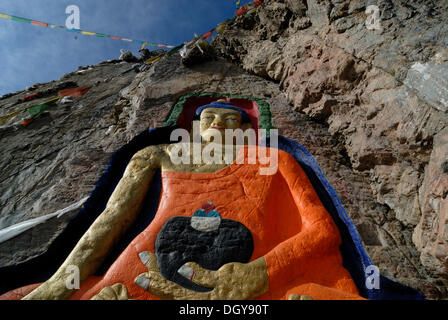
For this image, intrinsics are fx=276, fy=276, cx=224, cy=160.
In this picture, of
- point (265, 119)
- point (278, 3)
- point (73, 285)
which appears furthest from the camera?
point (278, 3)

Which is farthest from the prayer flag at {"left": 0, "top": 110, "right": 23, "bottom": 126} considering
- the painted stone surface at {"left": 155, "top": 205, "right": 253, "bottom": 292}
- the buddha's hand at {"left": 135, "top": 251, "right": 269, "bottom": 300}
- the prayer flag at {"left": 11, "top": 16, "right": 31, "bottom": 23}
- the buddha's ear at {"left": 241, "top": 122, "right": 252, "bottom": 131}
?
the buddha's hand at {"left": 135, "top": 251, "right": 269, "bottom": 300}

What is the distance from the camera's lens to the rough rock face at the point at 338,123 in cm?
252

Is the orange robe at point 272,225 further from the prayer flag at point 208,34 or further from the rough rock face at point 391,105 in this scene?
the prayer flag at point 208,34

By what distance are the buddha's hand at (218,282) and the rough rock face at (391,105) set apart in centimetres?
114

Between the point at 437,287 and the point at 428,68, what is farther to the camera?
the point at 428,68

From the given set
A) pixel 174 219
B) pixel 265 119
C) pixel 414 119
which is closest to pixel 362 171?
pixel 414 119

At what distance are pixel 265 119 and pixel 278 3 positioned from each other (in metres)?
3.38

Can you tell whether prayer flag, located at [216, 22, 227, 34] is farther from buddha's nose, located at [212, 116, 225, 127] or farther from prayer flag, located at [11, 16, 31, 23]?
prayer flag, located at [11, 16, 31, 23]

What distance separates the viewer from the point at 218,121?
370 centimetres

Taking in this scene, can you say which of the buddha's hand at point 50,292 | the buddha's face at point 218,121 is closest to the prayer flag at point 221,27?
the buddha's face at point 218,121

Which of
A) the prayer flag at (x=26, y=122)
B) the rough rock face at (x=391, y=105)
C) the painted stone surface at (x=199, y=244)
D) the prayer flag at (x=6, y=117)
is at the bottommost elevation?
the painted stone surface at (x=199, y=244)

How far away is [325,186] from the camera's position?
3156 mm

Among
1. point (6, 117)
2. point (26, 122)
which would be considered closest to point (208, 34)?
point (26, 122)
